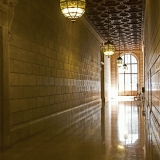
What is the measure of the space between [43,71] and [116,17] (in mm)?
7837

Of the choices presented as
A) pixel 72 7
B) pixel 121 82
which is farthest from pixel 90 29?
pixel 121 82

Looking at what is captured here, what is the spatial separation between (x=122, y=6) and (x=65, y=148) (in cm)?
909

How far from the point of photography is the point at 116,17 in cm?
1575

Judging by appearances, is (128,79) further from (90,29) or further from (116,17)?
(116,17)

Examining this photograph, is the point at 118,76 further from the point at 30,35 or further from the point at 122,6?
the point at 30,35

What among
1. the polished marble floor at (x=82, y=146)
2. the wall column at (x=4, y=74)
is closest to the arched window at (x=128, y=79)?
the polished marble floor at (x=82, y=146)

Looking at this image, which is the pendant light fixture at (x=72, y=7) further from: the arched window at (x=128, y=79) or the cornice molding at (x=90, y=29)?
the arched window at (x=128, y=79)

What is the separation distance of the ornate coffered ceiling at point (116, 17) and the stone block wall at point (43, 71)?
1324mm

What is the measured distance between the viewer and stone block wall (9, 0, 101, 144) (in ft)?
23.9

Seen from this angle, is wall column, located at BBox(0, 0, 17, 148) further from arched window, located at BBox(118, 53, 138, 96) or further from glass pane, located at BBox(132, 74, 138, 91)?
glass pane, located at BBox(132, 74, 138, 91)

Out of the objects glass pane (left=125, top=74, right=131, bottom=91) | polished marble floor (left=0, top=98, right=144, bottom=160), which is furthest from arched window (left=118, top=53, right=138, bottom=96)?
polished marble floor (left=0, top=98, right=144, bottom=160)

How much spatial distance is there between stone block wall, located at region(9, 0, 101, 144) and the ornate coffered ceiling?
1.32 metres

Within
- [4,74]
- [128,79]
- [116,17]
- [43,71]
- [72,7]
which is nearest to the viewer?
Result: [4,74]

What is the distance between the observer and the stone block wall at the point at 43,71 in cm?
729
